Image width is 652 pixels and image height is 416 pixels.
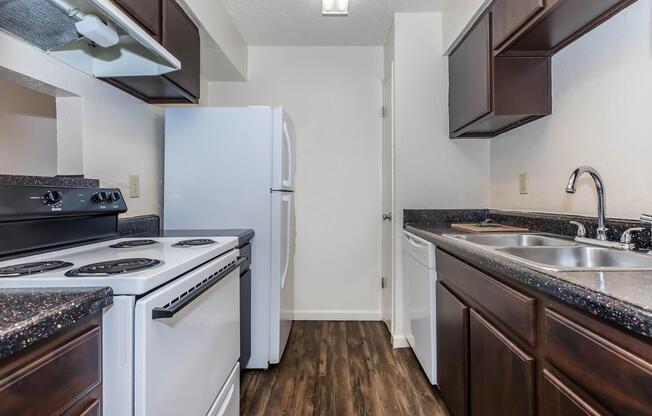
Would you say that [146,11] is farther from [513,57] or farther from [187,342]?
[513,57]

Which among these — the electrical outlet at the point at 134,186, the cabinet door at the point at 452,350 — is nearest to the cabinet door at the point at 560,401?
the cabinet door at the point at 452,350

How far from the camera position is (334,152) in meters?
2.85

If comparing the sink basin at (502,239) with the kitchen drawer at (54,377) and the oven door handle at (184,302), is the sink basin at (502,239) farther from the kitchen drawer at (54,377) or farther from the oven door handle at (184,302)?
the kitchen drawer at (54,377)

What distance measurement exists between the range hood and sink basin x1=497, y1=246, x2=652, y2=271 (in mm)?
1442

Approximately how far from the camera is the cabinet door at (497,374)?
0.91 meters

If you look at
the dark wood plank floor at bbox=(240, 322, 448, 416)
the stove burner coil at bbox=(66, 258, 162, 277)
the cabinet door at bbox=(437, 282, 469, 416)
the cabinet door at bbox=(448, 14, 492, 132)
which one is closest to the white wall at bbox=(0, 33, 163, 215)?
the stove burner coil at bbox=(66, 258, 162, 277)

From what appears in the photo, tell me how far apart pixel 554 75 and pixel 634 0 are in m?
0.49

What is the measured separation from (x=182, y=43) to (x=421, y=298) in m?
1.88

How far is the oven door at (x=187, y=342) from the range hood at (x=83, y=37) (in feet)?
2.67

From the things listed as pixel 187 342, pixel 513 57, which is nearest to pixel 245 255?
pixel 187 342

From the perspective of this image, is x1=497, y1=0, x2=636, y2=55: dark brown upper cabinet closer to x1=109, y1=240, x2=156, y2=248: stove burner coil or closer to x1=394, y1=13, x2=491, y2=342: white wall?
x1=394, y1=13, x2=491, y2=342: white wall

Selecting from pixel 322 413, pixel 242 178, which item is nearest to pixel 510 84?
pixel 242 178

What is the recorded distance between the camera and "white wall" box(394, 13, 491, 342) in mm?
2340

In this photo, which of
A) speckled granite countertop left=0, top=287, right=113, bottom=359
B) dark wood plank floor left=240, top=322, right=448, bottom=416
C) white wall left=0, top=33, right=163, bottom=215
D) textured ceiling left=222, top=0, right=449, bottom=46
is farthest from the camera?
textured ceiling left=222, top=0, right=449, bottom=46
